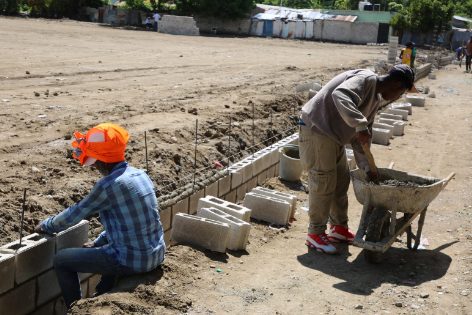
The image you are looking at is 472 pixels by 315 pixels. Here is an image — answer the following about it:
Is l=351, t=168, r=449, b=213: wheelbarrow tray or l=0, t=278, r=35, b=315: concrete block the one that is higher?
l=351, t=168, r=449, b=213: wheelbarrow tray

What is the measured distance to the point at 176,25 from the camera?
3356 centimetres

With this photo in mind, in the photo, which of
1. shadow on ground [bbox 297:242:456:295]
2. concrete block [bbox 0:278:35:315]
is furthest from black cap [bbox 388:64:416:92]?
concrete block [bbox 0:278:35:315]

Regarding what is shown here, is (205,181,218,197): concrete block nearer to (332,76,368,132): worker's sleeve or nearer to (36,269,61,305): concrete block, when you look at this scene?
(332,76,368,132): worker's sleeve

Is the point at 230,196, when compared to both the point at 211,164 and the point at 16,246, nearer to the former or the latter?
the point at 211,164

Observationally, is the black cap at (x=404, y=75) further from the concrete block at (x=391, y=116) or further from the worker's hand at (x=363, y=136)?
the concrete block at (x=391, y=116)

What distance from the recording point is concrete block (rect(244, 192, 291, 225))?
20.3 feet

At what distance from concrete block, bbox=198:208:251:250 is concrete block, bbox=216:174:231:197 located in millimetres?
1068

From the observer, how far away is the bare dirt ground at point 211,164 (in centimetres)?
452

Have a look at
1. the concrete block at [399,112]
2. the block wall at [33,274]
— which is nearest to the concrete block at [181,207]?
the block wall at [33,274]

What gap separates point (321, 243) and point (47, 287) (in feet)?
8.00

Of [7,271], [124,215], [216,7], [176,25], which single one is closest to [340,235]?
[124,215]

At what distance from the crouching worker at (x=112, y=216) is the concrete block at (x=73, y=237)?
7.8 inches

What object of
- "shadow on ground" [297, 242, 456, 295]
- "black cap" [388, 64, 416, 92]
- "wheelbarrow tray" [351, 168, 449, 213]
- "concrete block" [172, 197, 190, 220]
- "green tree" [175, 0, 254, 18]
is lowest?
"shadow on ground" [297, 242, 456, 295]

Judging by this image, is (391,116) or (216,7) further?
(216,7)
